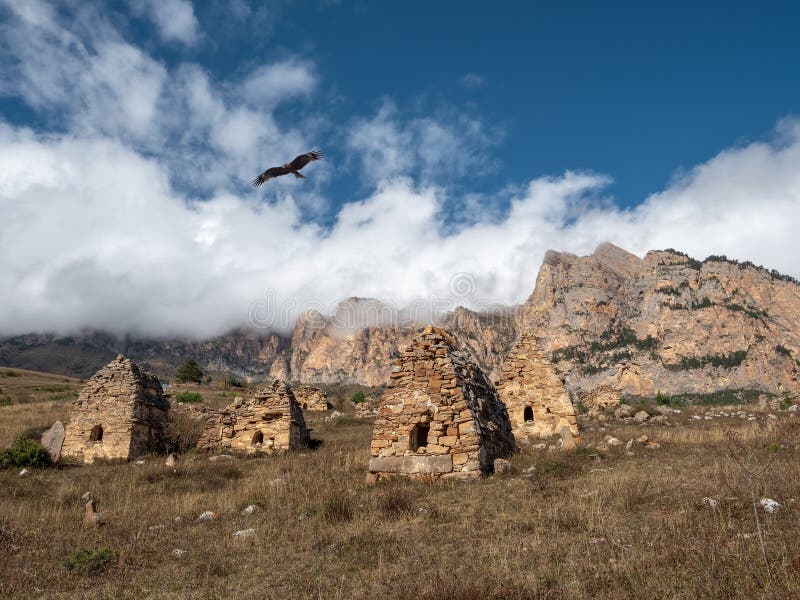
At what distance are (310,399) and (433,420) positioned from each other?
24.3 m

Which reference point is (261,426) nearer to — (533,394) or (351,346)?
(533,394)

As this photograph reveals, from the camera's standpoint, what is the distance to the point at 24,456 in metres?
14.6

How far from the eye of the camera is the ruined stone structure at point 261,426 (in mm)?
17719

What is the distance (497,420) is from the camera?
515 inches

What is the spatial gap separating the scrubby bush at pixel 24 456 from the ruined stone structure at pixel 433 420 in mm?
11055

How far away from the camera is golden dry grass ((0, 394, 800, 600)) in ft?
15.9

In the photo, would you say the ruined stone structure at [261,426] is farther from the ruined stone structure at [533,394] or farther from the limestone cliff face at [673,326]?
the limestone cliff face at [673,326]

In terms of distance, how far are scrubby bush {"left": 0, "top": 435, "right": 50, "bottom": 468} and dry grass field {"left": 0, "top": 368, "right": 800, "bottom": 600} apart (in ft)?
9.37

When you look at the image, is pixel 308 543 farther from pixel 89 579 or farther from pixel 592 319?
pixel 592 319

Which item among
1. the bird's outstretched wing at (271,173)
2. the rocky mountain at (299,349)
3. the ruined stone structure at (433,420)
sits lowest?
the ruined stone structure at (433,420)

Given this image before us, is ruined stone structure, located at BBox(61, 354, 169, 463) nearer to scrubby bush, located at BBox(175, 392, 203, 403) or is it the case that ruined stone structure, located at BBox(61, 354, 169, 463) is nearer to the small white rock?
the small white rock

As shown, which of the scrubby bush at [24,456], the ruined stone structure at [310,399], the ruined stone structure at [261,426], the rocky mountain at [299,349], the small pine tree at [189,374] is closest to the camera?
the scrubby bush at [24,456]

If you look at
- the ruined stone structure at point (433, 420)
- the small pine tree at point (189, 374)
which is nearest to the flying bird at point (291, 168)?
the ruined stone structure at point (433, 420)

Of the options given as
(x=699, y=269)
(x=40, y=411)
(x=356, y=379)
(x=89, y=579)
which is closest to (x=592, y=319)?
(x=699, y=269)
